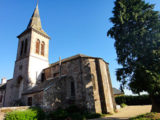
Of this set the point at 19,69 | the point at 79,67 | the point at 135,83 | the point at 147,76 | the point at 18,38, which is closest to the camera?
the point at 147,76

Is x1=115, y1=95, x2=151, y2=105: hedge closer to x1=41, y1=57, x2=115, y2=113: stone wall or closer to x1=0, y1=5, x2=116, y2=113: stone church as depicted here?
x1=0, y1=5, x2=116, y2=113: stone church

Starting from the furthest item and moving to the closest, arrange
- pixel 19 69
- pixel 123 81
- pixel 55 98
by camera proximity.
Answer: pixel 19 69
pixel 55 98
pixel 123 81

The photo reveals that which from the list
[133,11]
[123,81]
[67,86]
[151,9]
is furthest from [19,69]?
[151,9]

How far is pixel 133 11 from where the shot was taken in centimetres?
1345

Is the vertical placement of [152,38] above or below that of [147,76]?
above

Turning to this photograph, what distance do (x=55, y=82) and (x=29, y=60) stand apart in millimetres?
8766


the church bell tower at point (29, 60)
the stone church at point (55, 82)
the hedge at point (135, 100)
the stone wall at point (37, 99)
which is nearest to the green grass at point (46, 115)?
the stone church at point (55, 82)

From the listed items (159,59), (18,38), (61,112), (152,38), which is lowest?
(61,112)

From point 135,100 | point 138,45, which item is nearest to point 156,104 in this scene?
point 138,45

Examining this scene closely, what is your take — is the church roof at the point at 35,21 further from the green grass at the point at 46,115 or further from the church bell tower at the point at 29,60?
the green grass at the point at 46,115

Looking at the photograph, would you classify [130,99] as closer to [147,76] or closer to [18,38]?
[147,76]

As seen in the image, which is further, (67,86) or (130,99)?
(130,99)

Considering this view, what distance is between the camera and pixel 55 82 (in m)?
17.4

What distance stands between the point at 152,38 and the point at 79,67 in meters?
10.2
